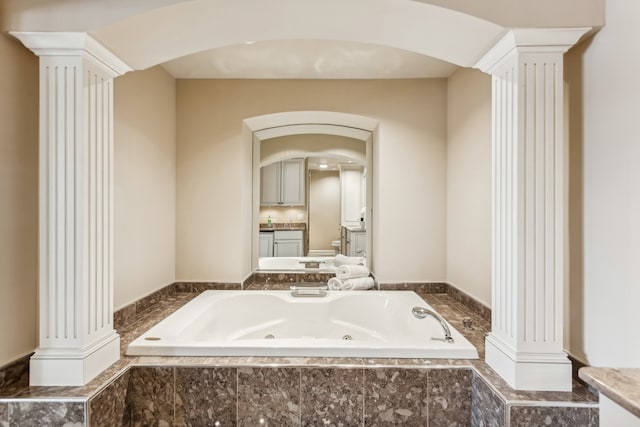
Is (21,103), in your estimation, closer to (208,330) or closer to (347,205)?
(208,330)

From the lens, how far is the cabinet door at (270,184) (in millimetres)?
3365

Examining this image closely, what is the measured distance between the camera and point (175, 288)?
107 inches

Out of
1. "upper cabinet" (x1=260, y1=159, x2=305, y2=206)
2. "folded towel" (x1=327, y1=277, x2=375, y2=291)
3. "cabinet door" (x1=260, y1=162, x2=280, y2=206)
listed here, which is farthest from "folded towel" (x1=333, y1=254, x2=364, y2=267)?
"cabinet door" (x1=260, y1=162, x2=280, y2=206)

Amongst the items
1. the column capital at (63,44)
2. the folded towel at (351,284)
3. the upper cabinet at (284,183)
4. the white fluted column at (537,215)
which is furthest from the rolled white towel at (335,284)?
the column capital at (63,44)

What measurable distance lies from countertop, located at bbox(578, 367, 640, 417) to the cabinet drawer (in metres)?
2.66

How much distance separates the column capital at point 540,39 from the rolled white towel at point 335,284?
6.20 ft

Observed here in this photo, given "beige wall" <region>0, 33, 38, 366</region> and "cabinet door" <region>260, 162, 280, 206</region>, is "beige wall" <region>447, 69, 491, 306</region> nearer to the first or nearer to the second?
"cabinet door" <region>260, 162, 280, 206</region>

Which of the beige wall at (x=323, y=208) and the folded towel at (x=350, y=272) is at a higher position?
the beige wall at (x=323, y=208)

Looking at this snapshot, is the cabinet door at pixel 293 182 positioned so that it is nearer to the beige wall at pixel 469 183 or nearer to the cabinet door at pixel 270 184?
the cabinet door at pixel 270 184

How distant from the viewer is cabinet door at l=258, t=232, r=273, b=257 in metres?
3.31

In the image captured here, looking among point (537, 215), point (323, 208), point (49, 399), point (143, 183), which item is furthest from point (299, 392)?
point (323, 208)

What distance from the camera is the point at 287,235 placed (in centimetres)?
338

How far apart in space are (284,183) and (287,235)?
50 cm

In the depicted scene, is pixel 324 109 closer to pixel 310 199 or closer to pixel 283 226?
pixel 310 199
